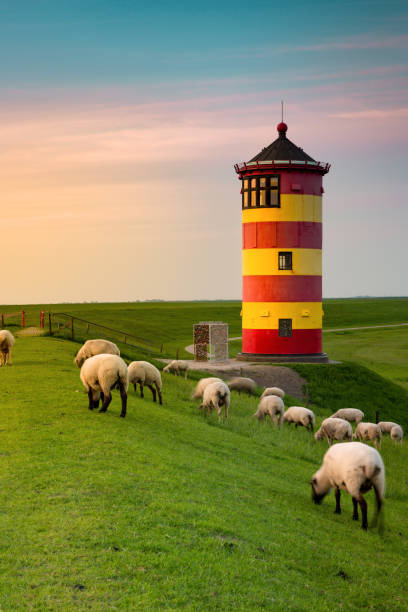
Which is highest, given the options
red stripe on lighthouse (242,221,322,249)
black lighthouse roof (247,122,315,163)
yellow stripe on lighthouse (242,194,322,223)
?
black lighthouse roof (247,122,315,163)

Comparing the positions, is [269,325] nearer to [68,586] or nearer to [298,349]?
[298,349]

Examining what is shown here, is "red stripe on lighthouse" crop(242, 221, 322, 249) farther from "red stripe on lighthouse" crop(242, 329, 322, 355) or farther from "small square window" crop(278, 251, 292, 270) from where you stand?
"red stripe on lighthouse" crop(242, 329, 322, 355)

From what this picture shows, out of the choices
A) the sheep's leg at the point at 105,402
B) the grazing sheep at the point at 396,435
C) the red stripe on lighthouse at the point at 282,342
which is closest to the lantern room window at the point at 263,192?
the red stripe on lighthouse at the point at 282,342

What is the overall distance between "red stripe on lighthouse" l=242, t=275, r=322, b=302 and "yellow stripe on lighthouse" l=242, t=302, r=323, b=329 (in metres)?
0.32

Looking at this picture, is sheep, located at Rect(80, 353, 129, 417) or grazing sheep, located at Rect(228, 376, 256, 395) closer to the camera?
sheep, located at Rect(80, 353, 129, 417)

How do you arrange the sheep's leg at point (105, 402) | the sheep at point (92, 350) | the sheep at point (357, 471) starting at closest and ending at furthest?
the sheep at point (357, 471)
the sheep's leg at point (105, 402)
the sheep at point (92, 350)

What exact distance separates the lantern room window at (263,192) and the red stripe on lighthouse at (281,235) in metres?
1.22

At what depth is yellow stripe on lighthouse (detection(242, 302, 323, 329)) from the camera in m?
43.2

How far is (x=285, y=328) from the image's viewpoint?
43.3 m

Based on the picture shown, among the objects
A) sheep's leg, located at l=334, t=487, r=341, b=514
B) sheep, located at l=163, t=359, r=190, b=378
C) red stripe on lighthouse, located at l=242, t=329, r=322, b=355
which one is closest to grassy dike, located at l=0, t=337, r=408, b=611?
sheep's leg, located at l=334, t=487, r=341, b=514

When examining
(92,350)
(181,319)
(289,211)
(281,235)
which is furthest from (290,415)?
(181,319)

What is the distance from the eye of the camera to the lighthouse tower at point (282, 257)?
43.2 metres

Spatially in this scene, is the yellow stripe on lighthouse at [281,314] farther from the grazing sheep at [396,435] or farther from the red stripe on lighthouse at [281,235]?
the grazing sheep at [396,435]

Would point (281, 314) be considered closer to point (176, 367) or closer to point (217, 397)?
point (176, 367)
